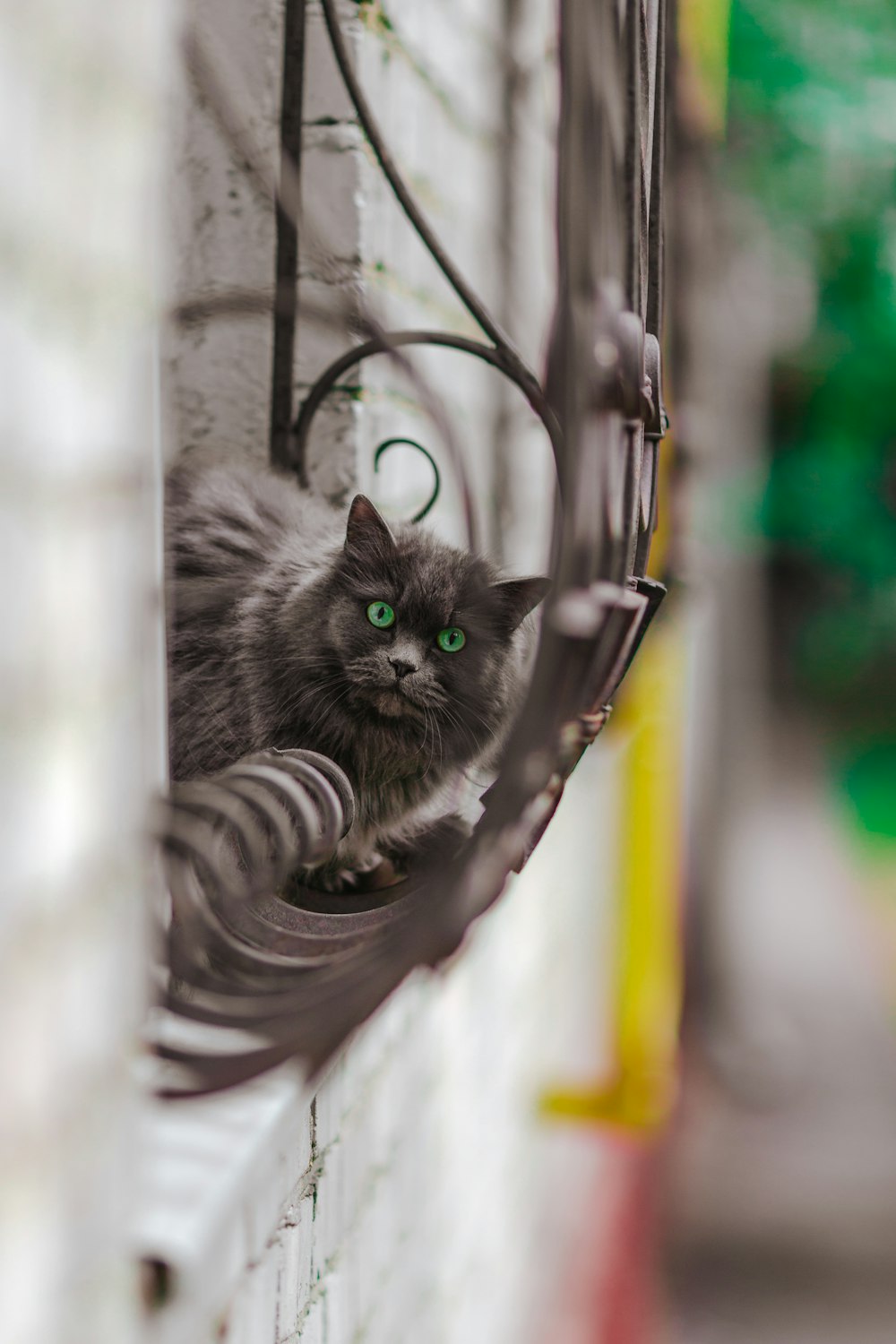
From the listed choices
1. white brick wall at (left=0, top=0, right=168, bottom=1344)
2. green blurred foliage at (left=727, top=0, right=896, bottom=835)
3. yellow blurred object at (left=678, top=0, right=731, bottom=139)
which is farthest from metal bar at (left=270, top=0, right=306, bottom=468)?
green blurred foliage at (left=727, top=0, right=896, bottom=835)

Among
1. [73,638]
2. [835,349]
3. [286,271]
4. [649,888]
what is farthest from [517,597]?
[835,349]

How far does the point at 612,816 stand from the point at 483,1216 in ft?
4.59

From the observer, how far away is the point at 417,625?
2.85 feet

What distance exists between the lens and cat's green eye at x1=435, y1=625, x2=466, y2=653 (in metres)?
0.87

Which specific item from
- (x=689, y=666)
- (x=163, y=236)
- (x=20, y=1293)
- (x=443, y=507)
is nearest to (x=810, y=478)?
(x=689, y=666)

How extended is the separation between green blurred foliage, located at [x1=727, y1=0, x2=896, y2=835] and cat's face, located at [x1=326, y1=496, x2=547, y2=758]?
3562 millimetres

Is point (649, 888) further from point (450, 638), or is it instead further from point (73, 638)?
point (73, 638)

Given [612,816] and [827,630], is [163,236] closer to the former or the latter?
[612,816]

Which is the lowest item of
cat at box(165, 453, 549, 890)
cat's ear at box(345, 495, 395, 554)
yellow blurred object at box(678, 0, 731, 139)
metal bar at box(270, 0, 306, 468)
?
cat at box(165, 453, 549, 890)

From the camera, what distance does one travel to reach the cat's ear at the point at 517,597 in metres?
0.85

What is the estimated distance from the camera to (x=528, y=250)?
2305 millimetres

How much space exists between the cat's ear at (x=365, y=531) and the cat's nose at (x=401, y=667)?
9 cm

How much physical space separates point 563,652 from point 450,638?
30 centimetres

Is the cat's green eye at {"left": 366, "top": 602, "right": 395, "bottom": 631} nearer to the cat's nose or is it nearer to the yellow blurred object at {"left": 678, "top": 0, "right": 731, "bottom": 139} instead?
the cat's nose
